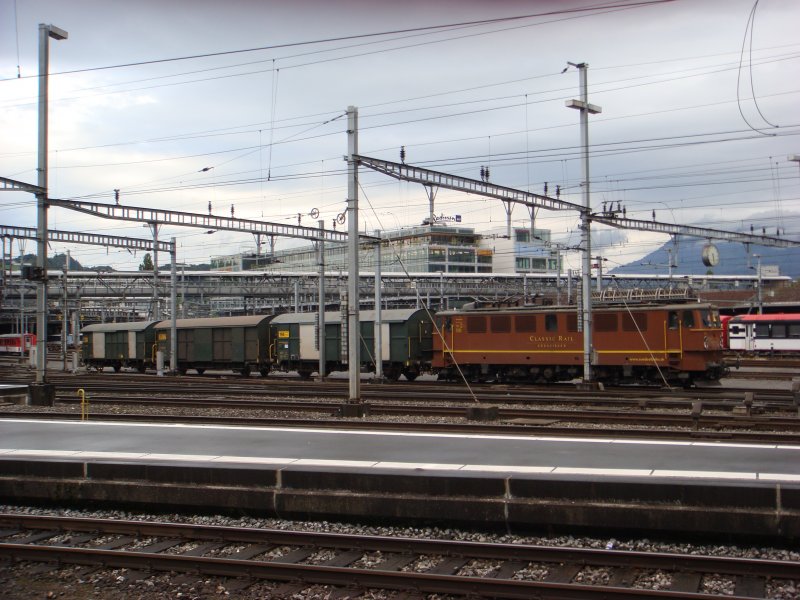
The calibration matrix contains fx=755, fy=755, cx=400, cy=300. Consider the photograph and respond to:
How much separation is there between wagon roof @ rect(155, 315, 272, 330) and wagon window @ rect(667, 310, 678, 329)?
21.6 metres

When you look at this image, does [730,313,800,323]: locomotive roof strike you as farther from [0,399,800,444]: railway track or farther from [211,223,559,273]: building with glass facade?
[0,399,800,444]: railway track

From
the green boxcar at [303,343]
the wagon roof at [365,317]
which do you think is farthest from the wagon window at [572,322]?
the green boxcar at [303,343]

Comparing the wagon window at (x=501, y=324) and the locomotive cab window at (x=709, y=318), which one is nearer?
the locomotive cab window at (x=709, y=318)

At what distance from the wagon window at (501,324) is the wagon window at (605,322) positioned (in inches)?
149

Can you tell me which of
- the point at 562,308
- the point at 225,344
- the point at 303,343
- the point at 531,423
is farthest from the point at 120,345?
the point at 531,423

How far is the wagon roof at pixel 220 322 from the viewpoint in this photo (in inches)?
1618

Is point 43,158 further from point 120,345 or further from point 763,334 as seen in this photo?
point 763,334

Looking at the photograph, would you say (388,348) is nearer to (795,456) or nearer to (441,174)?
(441,174)

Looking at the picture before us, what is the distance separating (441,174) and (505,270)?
86.1 metres

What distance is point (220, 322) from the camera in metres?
43.0

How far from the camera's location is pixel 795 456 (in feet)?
37.7

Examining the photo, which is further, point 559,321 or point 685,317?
point 559,321

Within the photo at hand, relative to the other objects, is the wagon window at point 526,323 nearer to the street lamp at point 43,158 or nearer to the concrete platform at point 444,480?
the concrete platform at point 444,480

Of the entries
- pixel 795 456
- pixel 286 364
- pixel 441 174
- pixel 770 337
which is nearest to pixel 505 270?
pixel 770 337
